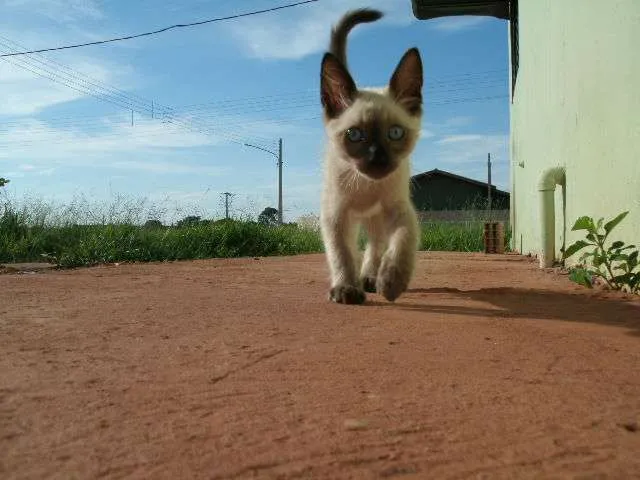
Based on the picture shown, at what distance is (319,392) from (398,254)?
1.89m

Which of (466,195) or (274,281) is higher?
(466,195)

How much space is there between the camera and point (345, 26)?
4453mm

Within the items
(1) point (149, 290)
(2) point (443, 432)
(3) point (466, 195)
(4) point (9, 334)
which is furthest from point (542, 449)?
(3) point (466, 195)

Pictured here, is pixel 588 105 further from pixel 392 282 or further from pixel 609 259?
pixel 392 282

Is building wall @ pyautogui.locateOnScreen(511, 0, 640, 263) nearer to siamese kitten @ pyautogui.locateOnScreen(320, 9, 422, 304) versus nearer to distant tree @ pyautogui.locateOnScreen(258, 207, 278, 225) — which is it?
siamese kitten @ pyautogui.locateOnScreen(320, 9, 422, 304)

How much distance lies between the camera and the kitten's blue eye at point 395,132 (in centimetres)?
345

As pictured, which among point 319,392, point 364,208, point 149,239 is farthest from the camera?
point 149,239

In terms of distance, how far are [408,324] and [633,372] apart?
100 cm

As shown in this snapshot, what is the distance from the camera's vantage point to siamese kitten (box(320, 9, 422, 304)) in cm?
339

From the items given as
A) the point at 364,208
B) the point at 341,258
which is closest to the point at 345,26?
the point at 364,208

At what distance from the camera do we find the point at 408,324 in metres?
2.63

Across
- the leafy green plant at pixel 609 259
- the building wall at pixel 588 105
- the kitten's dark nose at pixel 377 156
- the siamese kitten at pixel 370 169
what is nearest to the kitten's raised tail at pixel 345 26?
the siamese kitten at pixel 370 169

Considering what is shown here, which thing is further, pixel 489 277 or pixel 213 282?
pixel 489 277

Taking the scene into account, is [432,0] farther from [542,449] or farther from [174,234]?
[542,449]
